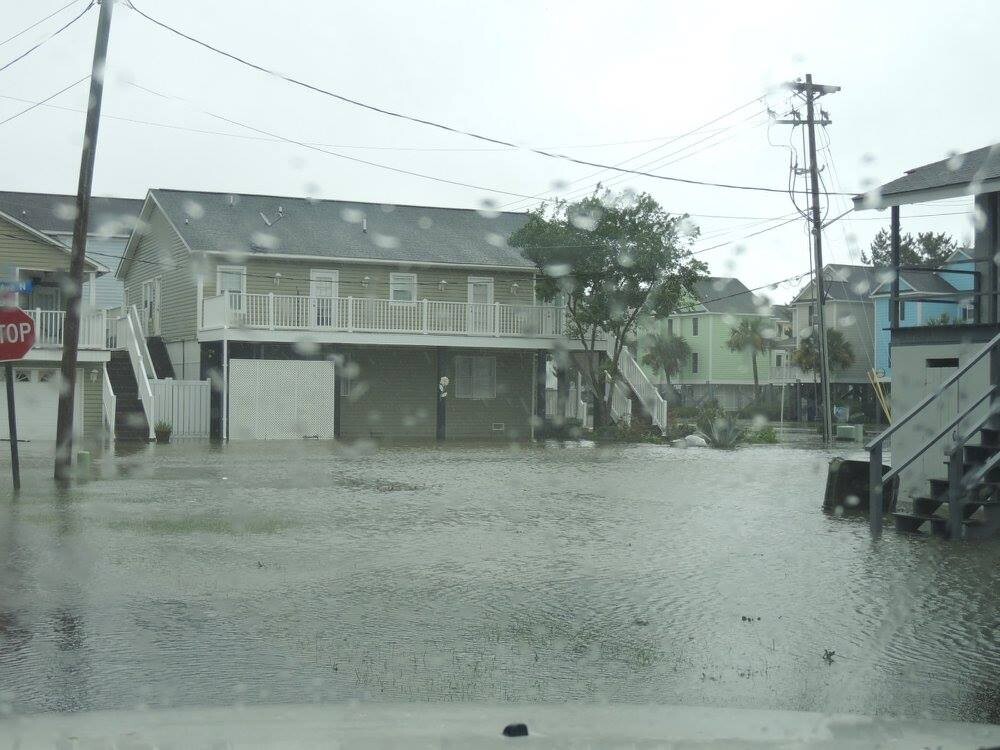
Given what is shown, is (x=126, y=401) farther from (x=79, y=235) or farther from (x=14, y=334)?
(x=14, y=334)

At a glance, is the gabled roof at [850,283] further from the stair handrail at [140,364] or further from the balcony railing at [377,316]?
the stair handrail at [140,364]

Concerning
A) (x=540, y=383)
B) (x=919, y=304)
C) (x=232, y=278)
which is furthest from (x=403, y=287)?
(x=919, y=304)

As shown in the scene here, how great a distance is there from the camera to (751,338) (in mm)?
70875

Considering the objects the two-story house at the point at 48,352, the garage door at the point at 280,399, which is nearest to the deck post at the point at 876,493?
the garage door at the point at 280,399

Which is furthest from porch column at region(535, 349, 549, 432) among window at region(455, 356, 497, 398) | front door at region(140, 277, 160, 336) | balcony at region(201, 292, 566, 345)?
front door at region(140, 277, 160, 336)

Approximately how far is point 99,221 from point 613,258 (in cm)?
2902

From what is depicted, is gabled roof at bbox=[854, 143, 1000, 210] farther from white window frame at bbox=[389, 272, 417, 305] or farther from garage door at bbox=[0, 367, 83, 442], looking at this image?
garage door at bbox=[0, 367, 83, 442]

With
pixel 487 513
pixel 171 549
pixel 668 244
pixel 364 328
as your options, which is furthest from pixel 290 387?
pixel 171 549

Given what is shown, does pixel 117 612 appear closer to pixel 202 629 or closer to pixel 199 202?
pixel 202 629

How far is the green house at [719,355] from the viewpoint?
72562mm

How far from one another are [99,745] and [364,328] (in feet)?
97.5

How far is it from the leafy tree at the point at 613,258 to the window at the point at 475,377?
4.05m

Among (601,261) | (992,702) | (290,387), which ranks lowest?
(992,702)

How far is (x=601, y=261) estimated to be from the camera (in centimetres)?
3441
